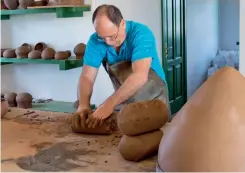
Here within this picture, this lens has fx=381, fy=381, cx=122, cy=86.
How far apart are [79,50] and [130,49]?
1.64m

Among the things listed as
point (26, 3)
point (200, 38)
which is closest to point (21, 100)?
point (26, 3)

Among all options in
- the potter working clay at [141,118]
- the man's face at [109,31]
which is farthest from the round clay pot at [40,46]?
the potter working clay at [141,118]

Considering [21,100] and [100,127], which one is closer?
[100,127]

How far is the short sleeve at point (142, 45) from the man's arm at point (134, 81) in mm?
27

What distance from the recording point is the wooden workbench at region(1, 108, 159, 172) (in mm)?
1243

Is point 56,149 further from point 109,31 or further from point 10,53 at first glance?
point 10,53

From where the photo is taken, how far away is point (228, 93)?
2.92ft

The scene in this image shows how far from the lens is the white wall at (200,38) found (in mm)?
5423

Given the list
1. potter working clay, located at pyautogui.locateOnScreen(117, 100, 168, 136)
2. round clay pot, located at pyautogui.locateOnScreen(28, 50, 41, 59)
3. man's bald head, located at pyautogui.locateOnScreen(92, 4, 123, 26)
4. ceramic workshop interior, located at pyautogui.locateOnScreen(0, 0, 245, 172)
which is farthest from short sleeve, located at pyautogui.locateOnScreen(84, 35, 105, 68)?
round clay pot, located at pyautogui.locateOnScreen(28, 50, 41, 59)

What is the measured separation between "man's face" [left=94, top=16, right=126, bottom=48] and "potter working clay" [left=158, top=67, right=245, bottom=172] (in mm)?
1032

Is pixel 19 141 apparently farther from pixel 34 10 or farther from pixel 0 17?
pixel 0 17

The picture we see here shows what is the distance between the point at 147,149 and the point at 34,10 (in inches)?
114

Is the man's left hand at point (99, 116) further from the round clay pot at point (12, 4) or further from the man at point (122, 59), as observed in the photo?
the round clay pot at point (12, 4)

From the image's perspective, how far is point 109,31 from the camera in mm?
1933
